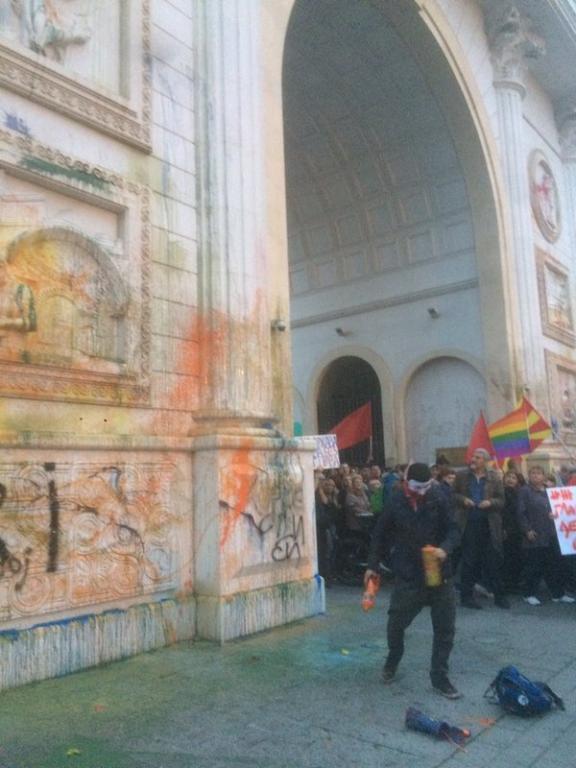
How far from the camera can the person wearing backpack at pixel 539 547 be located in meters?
9.16

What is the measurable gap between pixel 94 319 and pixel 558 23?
53.2 feet

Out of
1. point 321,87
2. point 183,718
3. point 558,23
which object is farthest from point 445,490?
point 558,23

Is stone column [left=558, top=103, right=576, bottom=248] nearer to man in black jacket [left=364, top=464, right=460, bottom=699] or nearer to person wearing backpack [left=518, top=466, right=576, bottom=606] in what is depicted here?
person wearing backpack [left=518, top=466, right=576, bottom=606]

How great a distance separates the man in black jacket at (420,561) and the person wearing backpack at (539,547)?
159 inches

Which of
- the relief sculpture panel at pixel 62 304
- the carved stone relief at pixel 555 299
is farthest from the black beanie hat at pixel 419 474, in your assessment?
the carved stone relief at pixel 555 299

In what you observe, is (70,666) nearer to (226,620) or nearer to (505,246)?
Result: (226,620)

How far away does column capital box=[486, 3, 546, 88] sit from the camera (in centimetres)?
1692

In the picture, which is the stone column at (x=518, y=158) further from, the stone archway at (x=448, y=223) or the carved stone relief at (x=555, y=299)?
the carved stone relief at (x=555, y=299)

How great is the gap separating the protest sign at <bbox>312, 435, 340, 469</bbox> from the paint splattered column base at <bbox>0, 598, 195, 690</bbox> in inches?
179

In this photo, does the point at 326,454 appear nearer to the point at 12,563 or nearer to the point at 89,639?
the point at 89,639

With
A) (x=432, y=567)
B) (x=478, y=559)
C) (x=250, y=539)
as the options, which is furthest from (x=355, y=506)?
(x=432, y=567)

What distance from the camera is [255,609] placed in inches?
293

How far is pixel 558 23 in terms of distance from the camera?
17797 millimetres

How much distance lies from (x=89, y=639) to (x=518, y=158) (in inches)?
596
